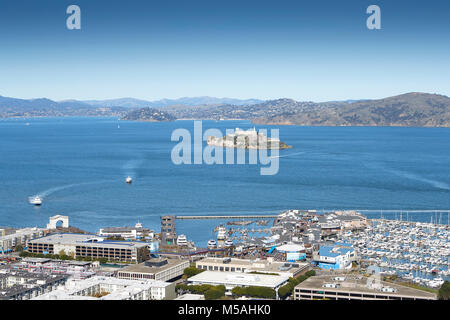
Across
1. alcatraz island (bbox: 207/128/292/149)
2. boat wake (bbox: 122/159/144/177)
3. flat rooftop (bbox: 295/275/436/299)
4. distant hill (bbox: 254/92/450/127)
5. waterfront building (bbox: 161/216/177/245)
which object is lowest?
waterfront building (bbox: 161/216/177/245)

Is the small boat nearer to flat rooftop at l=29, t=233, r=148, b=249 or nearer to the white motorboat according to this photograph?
the white motorboat

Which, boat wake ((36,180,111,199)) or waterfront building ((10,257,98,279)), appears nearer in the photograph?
waterfront building ((10,257,98,279))

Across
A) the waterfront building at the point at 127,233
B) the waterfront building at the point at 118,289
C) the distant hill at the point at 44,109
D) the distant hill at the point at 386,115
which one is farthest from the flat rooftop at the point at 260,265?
the distant hill at the point at 44,109

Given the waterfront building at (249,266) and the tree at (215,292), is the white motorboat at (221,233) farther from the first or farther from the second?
the tree at (215,292)

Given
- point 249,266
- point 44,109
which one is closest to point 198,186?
point 249,266

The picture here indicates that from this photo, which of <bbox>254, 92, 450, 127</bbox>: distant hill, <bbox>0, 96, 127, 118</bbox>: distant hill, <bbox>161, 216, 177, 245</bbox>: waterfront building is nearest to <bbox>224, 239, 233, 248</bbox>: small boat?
<bbox>161, 216, 177, 245</bbox>: waterfront building

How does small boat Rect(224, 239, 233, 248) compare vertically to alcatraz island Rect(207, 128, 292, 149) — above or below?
below

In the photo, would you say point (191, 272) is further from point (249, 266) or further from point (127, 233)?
point (127, 233)
